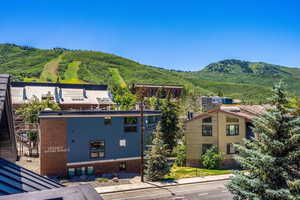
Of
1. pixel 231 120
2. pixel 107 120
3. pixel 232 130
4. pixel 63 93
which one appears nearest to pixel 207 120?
pixel 231 120

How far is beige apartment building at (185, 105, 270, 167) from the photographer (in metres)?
34.2

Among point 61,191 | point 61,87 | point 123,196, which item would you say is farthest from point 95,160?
point 61,87

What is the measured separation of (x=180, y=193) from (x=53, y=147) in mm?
15286

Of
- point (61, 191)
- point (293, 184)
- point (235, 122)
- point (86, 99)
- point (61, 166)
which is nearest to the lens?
point (61, 191)

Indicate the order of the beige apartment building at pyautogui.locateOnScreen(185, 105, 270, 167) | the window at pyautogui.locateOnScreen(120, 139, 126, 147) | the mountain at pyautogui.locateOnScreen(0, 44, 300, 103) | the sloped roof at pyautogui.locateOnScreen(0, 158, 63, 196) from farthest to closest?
1. the mountain at pyautogui.locateOnScreen(0, 44, 300, 103)
2. the beige apartment building at pyautogui.locateOnScreen(185, 105, 270, 167)
3. the window at pyautogui.locateOnScreen(120, 139, 126, 147)
4. the sloped roof at pyautogui.locateOnScreen(0, 158, 63, 196)

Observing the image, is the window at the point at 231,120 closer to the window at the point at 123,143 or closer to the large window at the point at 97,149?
the window at the point at 123,143

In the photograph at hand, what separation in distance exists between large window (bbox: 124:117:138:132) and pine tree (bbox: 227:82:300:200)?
63.3 feet

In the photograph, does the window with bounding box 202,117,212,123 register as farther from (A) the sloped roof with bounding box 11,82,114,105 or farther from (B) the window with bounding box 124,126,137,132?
(A) the sloped roof with bounding box 11,82,114,105

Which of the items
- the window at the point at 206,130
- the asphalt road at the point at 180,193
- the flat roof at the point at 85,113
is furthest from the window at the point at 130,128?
the window at the point at 206,130

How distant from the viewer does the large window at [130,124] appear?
30.5m

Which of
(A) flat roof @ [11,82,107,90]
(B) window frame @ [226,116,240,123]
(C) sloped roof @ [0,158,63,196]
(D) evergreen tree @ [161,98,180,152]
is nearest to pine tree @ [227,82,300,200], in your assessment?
(C) sloped roof @ [0,158,63,196]

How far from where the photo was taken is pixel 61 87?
59250 millimetres

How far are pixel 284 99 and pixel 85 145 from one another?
22.6 meters

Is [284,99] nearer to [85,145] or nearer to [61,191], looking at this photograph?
[61,191]
